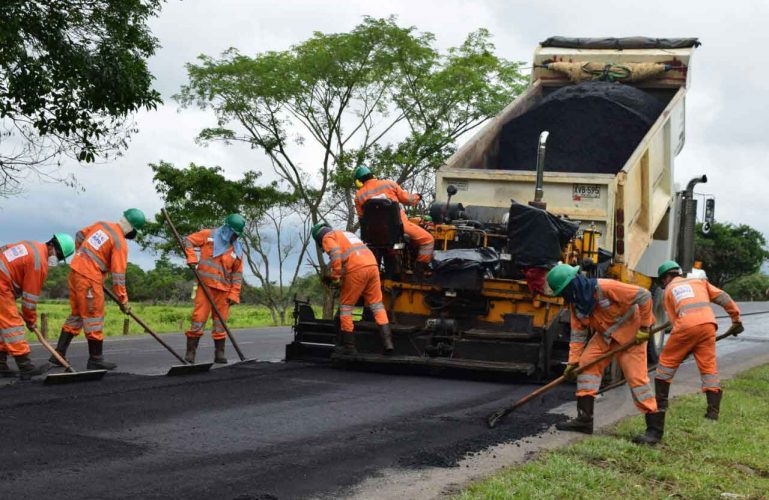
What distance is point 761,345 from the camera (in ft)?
58.5

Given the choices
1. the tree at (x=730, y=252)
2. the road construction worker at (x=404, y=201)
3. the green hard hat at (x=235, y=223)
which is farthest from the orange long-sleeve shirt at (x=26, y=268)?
the tree at (x=730, y=252)

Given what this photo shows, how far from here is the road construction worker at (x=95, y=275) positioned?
8.76 meters

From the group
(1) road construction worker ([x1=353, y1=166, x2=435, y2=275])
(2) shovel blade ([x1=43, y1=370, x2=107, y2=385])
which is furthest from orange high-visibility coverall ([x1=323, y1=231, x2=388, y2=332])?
(2) shovel blade ([x1=43, y1=370, x2=107, y2=385])

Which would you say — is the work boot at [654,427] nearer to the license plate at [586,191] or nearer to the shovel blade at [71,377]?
the license plate at [586,191]

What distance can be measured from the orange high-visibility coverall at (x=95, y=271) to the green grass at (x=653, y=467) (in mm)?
4722

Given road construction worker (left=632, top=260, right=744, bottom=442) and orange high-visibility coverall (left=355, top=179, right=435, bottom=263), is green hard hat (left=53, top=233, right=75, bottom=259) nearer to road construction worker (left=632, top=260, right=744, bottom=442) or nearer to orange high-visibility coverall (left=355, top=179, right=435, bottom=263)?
orange high-visibility coverall (left=355, top=179, right=435, bottom=263)

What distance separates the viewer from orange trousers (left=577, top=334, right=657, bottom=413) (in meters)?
6.50

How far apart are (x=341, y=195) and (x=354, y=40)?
369cm

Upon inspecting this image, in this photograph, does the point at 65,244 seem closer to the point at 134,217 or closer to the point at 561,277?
the point at 134,217

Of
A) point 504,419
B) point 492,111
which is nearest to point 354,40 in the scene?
point 492,111

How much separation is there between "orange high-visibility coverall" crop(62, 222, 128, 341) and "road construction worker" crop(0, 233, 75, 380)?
28 centimetres

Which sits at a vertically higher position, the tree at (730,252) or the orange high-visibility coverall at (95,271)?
the tree at (730,252)

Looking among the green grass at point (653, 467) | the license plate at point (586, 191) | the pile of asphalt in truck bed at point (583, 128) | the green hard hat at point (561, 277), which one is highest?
the pile of asphalt in truck bed at point (583, 128)

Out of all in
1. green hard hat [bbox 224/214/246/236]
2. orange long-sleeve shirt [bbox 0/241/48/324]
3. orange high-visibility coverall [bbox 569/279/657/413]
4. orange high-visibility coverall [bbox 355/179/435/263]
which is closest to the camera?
orange high-visibility coverall [bbox 569/279/657/413]
